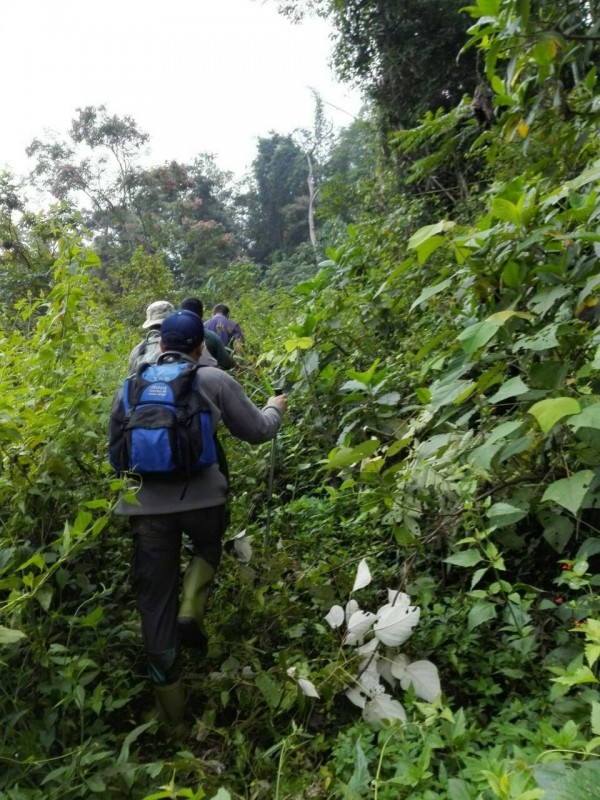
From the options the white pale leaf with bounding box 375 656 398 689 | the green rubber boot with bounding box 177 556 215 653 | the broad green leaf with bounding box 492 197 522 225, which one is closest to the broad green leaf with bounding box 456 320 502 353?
the broad green leaf with bounding box 492 197 522 225

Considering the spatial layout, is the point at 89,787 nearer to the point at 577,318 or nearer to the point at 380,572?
the point at 380,572

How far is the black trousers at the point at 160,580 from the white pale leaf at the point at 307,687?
0.57 m

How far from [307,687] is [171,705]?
66 cm

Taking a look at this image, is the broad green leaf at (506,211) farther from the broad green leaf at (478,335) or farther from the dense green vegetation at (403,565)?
the broad green leaf at (478,335)

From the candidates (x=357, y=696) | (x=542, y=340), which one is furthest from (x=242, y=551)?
(x=542, y=340)

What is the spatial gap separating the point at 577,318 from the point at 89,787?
2.11 meters

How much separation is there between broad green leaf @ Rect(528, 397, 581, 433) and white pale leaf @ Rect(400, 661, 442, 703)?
0.96m

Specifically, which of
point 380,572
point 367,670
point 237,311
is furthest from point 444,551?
point 237,311

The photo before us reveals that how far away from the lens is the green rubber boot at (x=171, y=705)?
235cm

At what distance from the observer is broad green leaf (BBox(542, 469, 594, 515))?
1551 millimetres

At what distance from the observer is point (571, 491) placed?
1.58 meters

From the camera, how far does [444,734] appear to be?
1.72m

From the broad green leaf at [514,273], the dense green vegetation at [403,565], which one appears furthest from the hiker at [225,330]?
the broad green leaf at [514,273]

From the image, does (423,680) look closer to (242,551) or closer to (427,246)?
(242,551)
